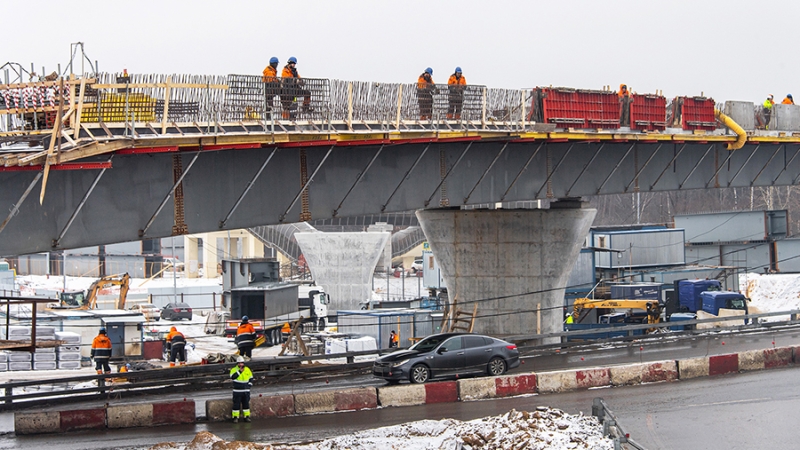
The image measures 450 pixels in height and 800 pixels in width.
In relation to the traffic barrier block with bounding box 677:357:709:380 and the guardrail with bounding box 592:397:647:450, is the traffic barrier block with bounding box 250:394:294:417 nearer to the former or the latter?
the guardrail with bounding box 592:397:647:450

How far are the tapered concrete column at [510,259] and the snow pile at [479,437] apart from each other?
1464 centimetres

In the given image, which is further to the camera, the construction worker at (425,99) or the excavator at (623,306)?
the excavator at (623,306)

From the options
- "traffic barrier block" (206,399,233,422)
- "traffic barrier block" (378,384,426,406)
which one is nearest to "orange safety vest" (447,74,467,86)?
"traffic barrier block" (378,384,426,406)

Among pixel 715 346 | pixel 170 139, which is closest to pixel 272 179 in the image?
pixel 170 139

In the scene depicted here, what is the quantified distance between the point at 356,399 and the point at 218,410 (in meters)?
3.20

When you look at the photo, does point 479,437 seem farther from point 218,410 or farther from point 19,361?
point 19,361

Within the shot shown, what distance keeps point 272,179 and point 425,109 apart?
525cm

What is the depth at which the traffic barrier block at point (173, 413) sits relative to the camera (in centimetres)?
1917

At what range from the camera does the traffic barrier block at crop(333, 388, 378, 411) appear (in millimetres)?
20531

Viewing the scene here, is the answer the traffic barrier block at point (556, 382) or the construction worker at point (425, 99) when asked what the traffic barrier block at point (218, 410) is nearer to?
the traffic barrier block at point (556, 382)

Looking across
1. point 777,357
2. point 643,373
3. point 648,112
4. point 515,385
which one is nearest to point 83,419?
point 515,385

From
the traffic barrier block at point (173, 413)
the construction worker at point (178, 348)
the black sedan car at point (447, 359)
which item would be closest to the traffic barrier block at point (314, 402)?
the traffic barrier block at point (173, 413)

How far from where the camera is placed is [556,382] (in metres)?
22.4

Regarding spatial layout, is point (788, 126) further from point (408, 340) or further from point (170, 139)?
point (170, 139)
